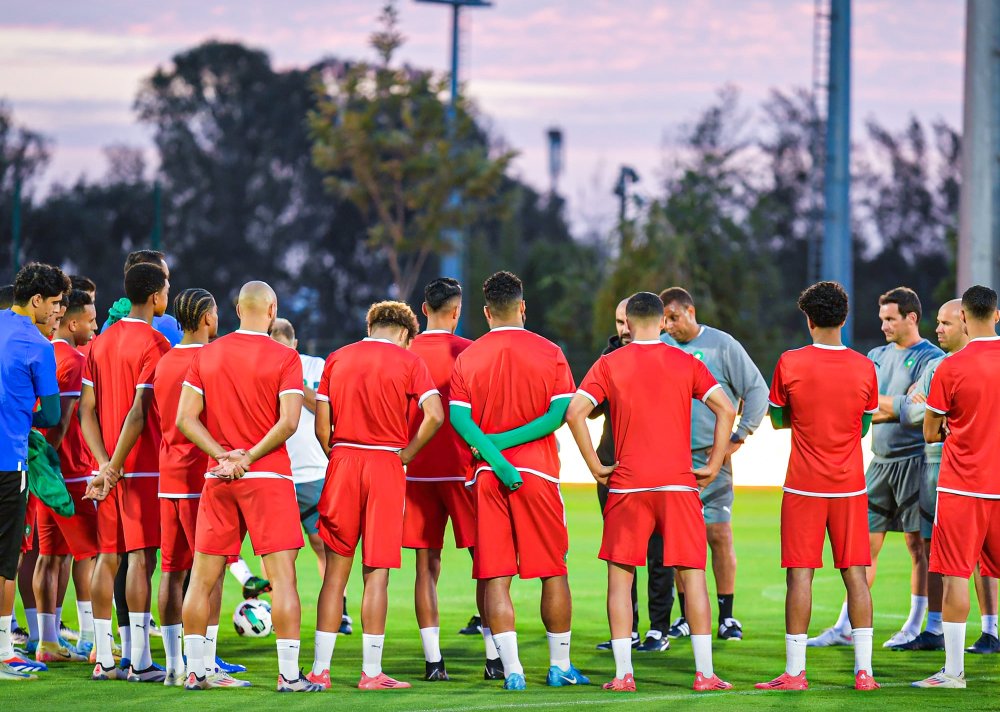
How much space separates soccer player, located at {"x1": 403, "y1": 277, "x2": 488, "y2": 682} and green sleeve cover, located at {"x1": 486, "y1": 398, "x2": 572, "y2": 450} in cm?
42

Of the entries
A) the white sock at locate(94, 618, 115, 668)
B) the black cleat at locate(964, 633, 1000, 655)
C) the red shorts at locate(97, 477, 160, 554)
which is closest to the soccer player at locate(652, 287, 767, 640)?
the black cleat at locate(964, 633, 1000, 655)

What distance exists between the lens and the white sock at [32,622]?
9031mm

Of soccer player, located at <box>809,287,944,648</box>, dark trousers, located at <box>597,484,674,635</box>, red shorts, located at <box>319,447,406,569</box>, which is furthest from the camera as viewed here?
soccer player, located at <box>809,287,944,648</box>

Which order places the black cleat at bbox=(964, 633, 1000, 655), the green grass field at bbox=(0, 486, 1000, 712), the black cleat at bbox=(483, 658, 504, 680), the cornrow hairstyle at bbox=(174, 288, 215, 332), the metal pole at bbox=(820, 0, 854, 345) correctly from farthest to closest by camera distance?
the metal pole at bbox=(820, 0, 854, 345) → the black cleat at bbox=(964, 633, 1000, 655) → the black cleat at bbox=(483, 658, 504, 680) → the cornrow hairstyle at bbox=(174, 288, 215, 332) → the green grass field at bbox=(0, 486, 1000, 712)

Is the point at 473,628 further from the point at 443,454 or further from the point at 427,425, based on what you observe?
the point at 427,425

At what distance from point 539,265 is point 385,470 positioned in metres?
A: 51.0

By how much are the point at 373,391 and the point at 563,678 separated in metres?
2.02

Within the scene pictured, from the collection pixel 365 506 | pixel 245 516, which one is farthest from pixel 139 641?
pixel 365 506

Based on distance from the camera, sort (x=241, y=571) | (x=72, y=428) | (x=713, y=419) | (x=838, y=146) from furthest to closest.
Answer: (x=838, y=146)
(x=241, y=571)
(x=713, y=419)
(x=72, y=428)

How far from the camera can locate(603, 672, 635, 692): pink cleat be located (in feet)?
24.7

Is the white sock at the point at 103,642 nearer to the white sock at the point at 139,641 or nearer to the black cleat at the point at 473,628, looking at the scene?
the white sock at the point at 139,641

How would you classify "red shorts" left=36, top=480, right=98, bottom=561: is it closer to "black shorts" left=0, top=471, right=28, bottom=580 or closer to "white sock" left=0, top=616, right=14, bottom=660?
"black shorts" left=0, top=471, right=28, bottom=580

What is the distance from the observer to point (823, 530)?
7785mm

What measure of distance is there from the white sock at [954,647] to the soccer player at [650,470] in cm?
133
